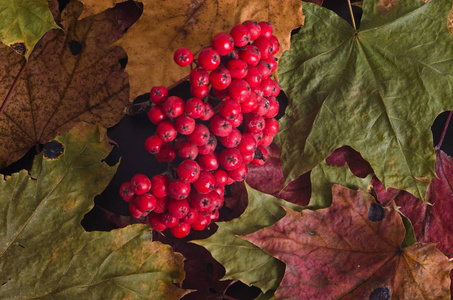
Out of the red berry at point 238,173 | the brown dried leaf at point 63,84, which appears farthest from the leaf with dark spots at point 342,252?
the brown dried leaf at point 63,84

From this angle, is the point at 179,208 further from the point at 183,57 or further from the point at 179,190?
the point at 183,57

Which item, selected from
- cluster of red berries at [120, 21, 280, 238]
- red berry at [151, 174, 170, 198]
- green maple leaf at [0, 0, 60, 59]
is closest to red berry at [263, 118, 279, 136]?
cluster of red berries at [120, 21, 280, 238]

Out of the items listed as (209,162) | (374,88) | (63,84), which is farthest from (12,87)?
(374,88)

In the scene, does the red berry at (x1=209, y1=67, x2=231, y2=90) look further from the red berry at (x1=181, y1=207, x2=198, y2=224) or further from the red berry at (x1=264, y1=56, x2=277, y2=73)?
the red berry at (x1=181, y1=207, x2=198, y2=224)

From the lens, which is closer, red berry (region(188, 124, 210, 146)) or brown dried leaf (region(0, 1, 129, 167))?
red berry (region(188, 124, 210, 146))

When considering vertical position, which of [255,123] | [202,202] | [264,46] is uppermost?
[264,46]

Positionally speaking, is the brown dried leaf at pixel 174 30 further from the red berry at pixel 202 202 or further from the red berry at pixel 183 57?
the red berry at pixel 202 202

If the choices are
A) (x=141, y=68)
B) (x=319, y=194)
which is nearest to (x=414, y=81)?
(x=319, y=194)
